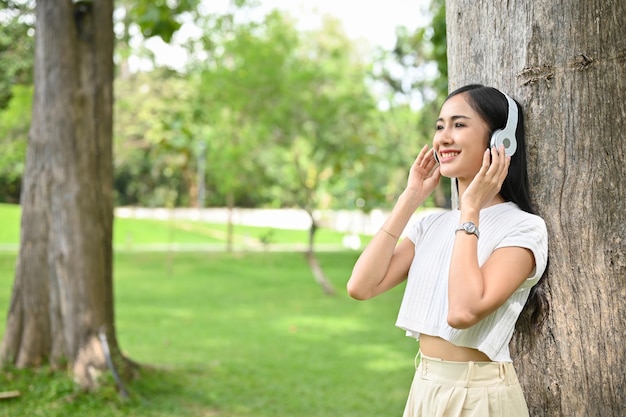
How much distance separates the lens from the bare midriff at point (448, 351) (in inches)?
85.5

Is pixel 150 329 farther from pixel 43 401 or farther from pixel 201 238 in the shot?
pixel 201 238

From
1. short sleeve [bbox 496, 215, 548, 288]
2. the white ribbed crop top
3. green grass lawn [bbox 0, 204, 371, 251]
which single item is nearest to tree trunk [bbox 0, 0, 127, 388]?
the white ribbed crop top

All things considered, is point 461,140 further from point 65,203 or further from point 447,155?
point 65,203

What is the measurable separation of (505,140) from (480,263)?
0.35 metres

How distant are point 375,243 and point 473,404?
1.76ft

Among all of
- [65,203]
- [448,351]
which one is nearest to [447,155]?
[448,351]

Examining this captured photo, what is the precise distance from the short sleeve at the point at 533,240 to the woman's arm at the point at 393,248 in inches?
12.6

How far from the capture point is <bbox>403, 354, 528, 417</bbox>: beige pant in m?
2.12

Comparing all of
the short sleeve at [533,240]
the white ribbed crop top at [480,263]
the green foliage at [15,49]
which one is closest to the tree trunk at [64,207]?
the green foliage at [15,49]

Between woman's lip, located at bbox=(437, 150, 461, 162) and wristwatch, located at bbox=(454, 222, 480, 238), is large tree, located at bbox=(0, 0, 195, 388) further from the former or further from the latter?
wristwatch, located at bbox=(454, 222, 480, 238)

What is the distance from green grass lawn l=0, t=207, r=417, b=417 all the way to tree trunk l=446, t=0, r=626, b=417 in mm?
4499

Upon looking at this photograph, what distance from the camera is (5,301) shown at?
1451 cm

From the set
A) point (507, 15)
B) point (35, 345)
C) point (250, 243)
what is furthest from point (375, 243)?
point (250, 243)

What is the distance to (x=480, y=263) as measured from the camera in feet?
7.13
